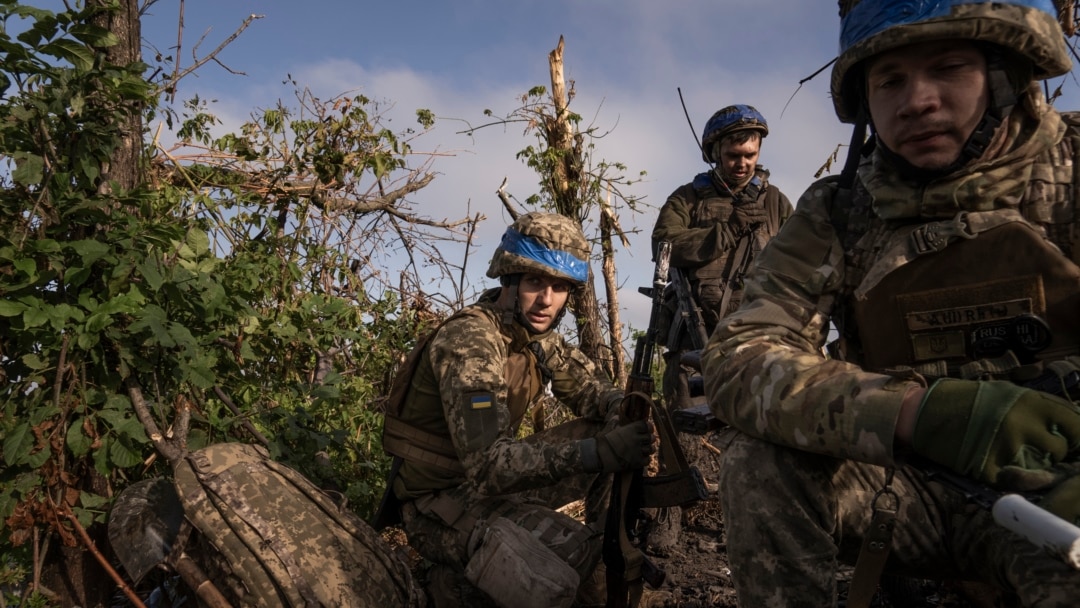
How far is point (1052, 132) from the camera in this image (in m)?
1.99

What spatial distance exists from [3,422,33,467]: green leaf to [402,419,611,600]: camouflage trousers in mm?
1556

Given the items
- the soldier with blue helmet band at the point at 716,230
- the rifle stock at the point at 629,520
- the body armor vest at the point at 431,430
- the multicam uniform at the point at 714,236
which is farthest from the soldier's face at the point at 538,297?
the multicam uniform at the point at 714,236

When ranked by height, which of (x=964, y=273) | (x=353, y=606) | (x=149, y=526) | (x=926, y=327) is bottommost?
(x=353, y=606)

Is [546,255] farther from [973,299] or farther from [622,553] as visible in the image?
[973,299]

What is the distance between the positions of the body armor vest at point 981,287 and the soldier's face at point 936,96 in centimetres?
19

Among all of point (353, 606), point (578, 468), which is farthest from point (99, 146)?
point (578, 468)

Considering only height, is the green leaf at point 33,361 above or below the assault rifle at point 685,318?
below

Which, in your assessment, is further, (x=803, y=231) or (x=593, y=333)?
(x=593, y=333)

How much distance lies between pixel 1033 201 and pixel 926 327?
0.41 meters

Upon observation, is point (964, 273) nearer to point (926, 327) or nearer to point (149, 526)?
point (926, 327)

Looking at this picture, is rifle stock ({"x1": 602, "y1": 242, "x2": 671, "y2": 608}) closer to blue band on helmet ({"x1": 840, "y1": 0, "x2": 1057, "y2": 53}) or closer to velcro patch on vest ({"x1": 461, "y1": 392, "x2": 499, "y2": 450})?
velcro patch on vest ({"x1": 461, "y1": 392, "x2": 499, "y2": 450})

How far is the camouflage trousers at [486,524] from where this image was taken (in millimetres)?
3203

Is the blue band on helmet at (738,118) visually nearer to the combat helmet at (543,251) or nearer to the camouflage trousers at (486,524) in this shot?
the combat helmet at (543,251)

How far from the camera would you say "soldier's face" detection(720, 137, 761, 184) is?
574 cm
